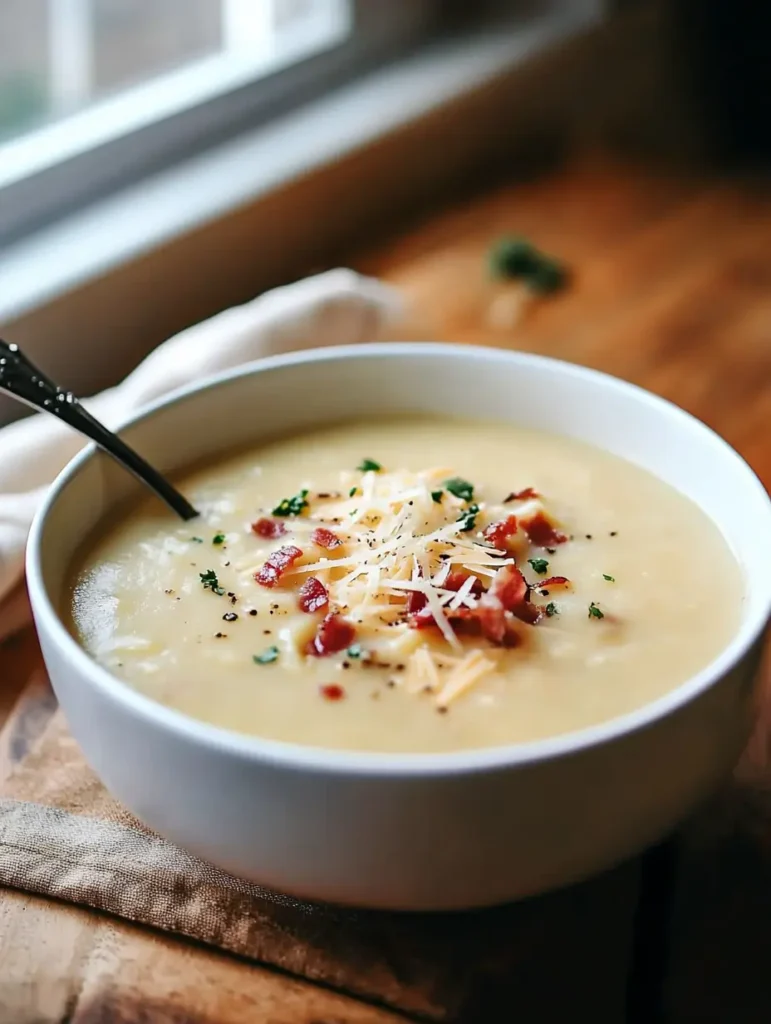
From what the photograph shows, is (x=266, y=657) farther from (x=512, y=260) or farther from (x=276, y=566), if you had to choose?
(x=512, y=260)

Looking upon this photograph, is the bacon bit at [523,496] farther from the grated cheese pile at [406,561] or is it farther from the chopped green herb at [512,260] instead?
the chopped green herb at [512,260]

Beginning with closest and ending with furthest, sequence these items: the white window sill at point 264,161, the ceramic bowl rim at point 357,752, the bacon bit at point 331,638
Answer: the ceramic bowl rim at point 357,752 → the bacon bit at point 331,638 → the white window sill at point 264,161

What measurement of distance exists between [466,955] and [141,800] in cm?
27

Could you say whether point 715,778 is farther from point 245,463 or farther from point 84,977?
point 245,463

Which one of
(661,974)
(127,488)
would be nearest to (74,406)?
(127,488)

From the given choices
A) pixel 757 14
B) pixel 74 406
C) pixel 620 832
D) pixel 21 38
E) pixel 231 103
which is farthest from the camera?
pixel 757 14

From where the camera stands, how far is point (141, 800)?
3.03ft

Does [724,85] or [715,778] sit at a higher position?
[715,778]

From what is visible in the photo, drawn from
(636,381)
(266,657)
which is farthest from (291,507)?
(636,381)

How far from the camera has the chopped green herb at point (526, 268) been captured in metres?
2.02

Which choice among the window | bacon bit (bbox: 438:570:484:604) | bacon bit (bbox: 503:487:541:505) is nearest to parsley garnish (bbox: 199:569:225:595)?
bacon bit (bbox: 438:570:484:604)

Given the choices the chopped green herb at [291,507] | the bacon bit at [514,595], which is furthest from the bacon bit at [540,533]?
the chopped green herb at [291,507]

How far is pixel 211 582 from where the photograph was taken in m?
1.14

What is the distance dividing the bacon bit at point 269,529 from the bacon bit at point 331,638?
184 millimetres
